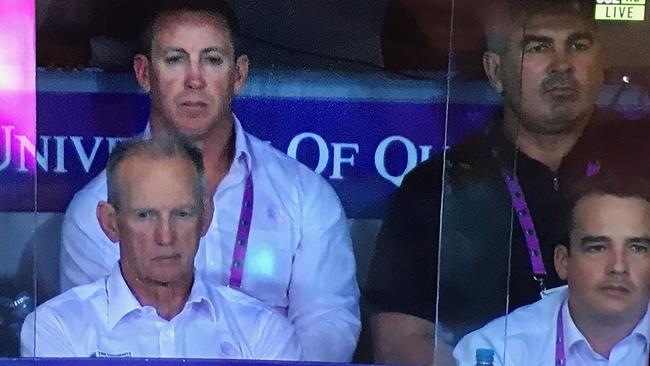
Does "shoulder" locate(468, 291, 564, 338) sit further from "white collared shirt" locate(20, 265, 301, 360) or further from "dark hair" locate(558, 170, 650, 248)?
"white collared shirt" locate(20, 265, 301, 360)

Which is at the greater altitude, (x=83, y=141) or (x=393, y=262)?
(x=83, y=141)

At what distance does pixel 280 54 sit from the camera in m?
3.03

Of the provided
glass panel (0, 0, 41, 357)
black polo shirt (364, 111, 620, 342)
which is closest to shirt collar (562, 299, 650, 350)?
black polo shirt (364, 111, 620, 342)

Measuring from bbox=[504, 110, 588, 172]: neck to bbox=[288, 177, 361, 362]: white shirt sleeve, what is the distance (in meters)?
0.53

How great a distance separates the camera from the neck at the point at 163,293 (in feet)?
10.3

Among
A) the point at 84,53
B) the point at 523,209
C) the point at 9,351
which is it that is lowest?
the point at 9,351

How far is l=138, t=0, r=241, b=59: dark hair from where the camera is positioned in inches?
118

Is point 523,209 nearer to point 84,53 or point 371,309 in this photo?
point 371,309

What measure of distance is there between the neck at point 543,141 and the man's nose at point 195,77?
2.79ft

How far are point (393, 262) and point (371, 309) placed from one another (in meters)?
0.15

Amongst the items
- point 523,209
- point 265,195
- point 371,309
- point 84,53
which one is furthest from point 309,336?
point 84,53

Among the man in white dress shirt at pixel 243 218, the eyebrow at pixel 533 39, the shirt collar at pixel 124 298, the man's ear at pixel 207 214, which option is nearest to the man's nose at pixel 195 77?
the man in white dress shirt at pixel 243 218

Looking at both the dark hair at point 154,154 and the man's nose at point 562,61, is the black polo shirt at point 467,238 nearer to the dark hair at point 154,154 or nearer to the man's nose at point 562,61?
the man's nose at point 562,61

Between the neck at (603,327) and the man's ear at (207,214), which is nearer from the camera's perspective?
the man's ear at (207,214)
